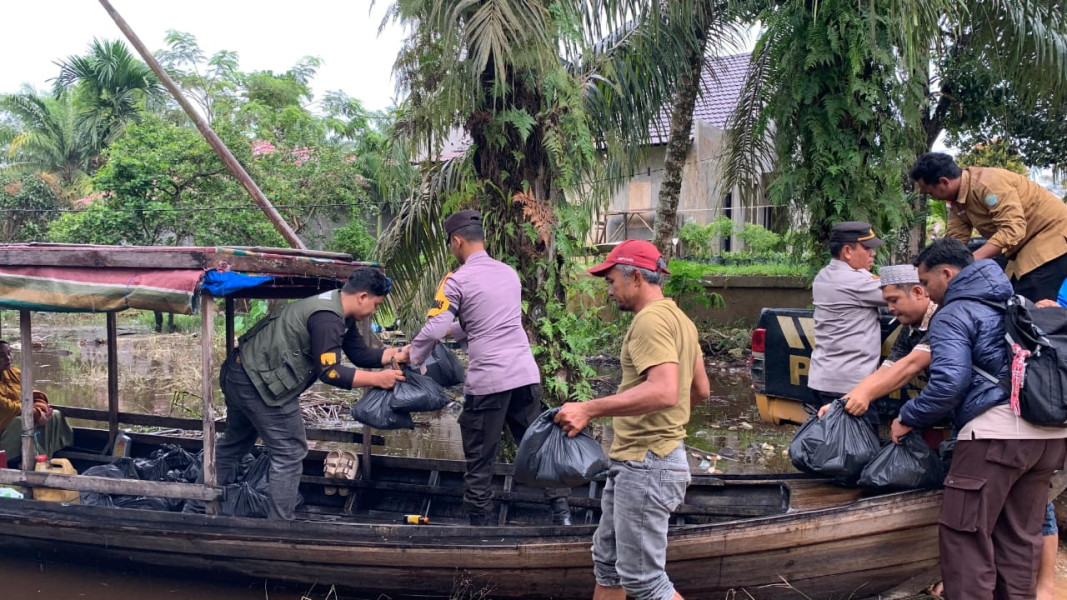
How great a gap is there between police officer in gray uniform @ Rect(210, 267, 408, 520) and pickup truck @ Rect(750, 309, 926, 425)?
2.52m

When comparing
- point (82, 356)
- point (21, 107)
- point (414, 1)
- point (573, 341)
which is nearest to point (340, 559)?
point (573, 341)

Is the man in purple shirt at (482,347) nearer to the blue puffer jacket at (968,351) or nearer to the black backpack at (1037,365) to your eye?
the blue puffer jacket at (968,351)

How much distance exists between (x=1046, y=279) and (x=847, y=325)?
4.19 ft

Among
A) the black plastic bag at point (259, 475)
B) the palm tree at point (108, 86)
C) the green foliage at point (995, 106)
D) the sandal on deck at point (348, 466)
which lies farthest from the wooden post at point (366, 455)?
the palm tree at point (108, 86)

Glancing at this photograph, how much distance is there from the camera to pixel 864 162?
6285 millimetres

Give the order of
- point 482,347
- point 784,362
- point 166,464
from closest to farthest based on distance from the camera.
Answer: point 482,347 < point 784,362 < point 166,464

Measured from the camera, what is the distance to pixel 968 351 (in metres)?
3.42

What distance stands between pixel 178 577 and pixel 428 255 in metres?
3.55

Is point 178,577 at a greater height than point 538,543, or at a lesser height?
lesser

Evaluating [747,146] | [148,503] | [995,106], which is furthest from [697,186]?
[148,503]

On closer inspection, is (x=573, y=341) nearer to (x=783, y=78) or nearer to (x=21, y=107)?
(x=783, y=78)

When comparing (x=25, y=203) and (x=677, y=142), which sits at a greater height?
(x=25, y=203)

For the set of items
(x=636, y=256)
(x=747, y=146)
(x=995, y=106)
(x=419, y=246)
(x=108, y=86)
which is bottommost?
(x=636, y=256)

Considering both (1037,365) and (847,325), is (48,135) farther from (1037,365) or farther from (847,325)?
(1037,365)
